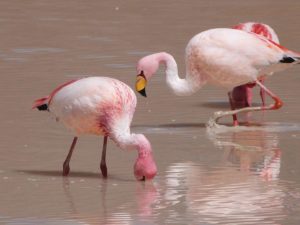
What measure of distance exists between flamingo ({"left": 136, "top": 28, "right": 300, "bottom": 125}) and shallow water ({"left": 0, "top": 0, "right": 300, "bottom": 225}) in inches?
10.7

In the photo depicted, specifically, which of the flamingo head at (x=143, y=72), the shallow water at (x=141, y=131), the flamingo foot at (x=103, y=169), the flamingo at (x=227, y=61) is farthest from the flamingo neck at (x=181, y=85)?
the flamingo foot at (x=103, y=169)

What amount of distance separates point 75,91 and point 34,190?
2.87ft

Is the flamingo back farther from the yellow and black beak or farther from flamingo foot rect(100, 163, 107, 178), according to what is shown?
the yellow and black beak

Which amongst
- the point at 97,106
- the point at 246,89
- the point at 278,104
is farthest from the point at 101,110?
the point at 246,89

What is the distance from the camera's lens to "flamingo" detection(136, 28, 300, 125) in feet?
35.1

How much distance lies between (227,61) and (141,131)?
1.01 meters

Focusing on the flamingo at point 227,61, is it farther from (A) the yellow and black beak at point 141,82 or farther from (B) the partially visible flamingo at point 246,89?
(B) the partially visible flamingo at point 246,89

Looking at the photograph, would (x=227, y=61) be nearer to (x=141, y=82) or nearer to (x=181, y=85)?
(x=181, y=85)

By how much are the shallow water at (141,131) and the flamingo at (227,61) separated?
0.89ft

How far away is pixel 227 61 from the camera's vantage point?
10.7m

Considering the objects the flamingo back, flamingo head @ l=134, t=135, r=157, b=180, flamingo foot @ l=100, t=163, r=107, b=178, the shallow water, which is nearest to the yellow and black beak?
the shallow water

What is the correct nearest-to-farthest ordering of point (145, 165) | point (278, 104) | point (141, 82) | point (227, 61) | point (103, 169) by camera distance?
point (145, 165) < point (103, 169) < point (141, 82) < point (227, 61) < point (278, 104)

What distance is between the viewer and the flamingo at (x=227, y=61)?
35.1ft

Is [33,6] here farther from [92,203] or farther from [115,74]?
[92,203]
